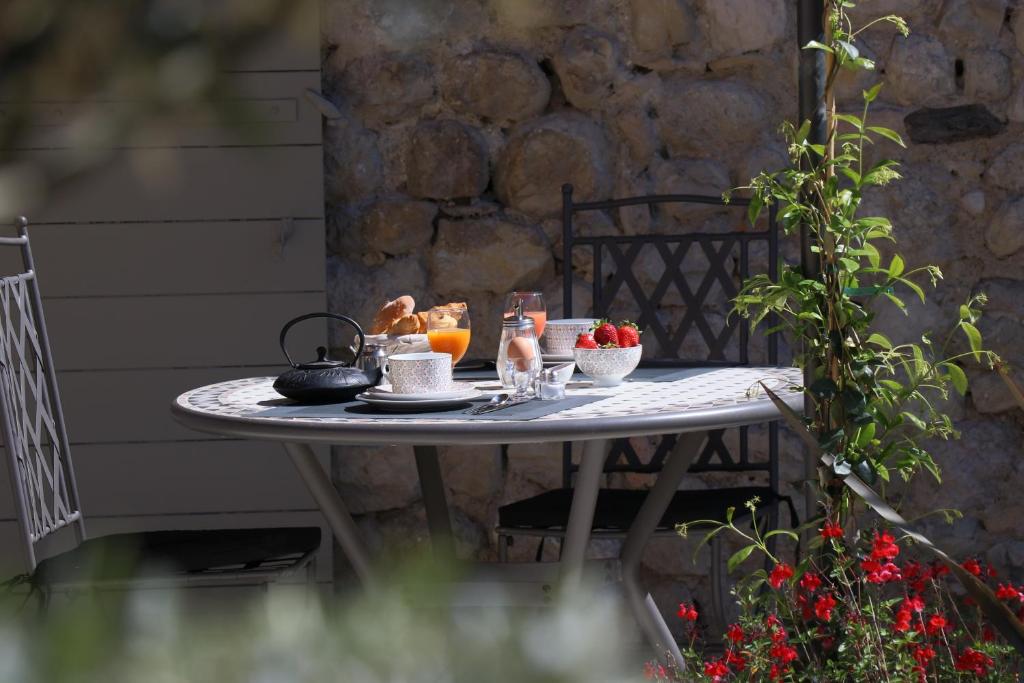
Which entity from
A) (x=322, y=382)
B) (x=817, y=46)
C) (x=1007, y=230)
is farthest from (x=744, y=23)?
(x=817, y=46)

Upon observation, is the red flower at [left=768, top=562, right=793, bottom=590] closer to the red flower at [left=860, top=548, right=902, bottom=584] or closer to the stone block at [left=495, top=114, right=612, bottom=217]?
the red flower at [left=860, top=548, right=902, bottom=584]

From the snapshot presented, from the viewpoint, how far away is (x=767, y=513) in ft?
7.73

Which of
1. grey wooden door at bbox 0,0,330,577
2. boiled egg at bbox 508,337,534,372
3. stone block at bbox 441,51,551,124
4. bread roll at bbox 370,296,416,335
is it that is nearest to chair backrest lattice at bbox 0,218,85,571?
grey wooden door at bbox 0,0,330,577

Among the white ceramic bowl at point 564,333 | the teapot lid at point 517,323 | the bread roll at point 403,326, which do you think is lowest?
the white ceramic bowl at point 564,333

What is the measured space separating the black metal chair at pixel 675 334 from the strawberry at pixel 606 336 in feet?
1.23

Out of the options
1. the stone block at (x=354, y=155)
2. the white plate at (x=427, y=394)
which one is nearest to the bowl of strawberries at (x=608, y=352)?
the white plate at (x=427, y=394)

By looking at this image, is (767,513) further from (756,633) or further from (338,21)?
(338,21)

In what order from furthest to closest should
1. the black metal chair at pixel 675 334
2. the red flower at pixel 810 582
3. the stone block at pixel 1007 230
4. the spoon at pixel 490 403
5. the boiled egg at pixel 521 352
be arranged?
the stone block at pixel 1007 230 → the black metal chair at pixel 675 334 → the boiled egg at pixel 521 352 → the spoon at pixel 490 403 → the red flower at pixel 810 582

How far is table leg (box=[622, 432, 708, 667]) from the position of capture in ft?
6.82

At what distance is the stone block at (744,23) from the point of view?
2838mm

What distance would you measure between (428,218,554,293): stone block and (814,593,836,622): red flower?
5.33ft

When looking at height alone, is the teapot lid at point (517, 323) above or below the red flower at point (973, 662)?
above

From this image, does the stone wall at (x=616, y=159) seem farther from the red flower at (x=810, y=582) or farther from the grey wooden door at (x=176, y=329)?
the red flower at (x=810, y=582)

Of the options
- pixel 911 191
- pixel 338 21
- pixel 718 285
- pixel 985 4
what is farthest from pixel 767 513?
pixel 338 21
